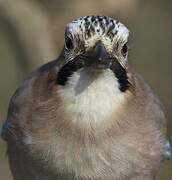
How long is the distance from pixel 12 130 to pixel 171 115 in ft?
16.7

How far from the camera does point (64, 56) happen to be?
462cm

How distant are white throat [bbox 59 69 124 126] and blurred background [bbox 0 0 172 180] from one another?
9.29ft

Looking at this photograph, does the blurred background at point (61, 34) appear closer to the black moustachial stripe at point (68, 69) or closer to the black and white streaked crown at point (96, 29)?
the black moustachial stripe at point (68, 69)

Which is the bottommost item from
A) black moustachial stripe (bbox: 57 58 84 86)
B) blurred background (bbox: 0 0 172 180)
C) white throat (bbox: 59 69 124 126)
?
blurred background (bbox: 0 0 172 180)

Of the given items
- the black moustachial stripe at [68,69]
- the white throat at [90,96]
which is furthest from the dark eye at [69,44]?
the white throat at [90,96]

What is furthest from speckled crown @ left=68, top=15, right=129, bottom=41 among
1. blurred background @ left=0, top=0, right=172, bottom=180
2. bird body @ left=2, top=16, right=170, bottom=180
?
blurred background @ left=0, top=0, right=172, bottom=180

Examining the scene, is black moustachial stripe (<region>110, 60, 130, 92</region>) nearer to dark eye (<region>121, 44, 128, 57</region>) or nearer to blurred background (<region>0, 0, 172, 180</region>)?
dark eye (<region>121, 44, 128, 57</region>)

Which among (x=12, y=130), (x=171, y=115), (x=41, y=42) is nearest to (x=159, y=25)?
(x=171, y=115)

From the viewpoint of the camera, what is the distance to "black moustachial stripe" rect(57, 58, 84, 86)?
438 centimetres

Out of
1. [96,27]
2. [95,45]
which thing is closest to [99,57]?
[95,45]

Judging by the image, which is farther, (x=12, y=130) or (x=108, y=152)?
(x=12, y=130)

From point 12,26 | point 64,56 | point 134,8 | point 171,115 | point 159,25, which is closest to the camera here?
point 64,56

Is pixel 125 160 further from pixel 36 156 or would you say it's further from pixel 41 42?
pixel 41 42

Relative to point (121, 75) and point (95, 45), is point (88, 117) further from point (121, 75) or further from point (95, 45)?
point (95, 45)
